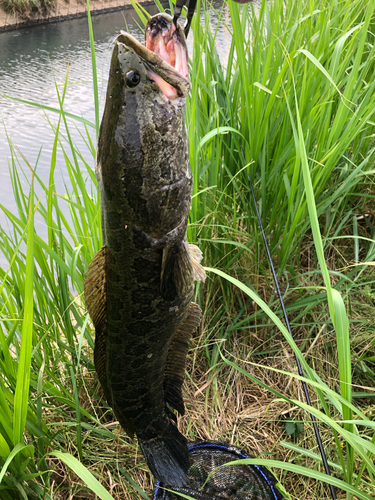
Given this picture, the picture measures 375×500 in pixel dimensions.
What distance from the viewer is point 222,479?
1.37m

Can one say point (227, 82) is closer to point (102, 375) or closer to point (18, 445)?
point (102, 375)

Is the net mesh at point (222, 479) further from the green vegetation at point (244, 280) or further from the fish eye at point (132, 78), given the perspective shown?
the fish eye at point (132, 78)

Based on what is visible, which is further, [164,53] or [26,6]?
[26,6]

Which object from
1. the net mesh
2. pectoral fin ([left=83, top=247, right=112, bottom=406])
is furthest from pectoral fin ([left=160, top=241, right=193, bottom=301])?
the net mesh

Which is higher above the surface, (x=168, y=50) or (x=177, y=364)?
(x=168, y=50)

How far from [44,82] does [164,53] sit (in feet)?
23.6

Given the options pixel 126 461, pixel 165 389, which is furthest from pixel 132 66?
pixel 126 461

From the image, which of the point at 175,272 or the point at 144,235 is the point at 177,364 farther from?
the point at 144,235

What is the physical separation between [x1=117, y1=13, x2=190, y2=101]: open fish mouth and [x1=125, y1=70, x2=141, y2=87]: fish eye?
32 millimetres

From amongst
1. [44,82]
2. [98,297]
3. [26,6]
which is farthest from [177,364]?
[26,6]

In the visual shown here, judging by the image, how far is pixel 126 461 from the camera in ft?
5.06

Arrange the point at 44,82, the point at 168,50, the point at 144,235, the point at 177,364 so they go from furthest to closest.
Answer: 1. the point at 44,82
2. the point at 177,364
3. the point at 144,235
4. the point at 168,50

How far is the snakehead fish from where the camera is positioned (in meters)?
0.88

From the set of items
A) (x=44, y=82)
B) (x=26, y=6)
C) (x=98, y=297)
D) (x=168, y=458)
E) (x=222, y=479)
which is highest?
(x=26, y=6)
